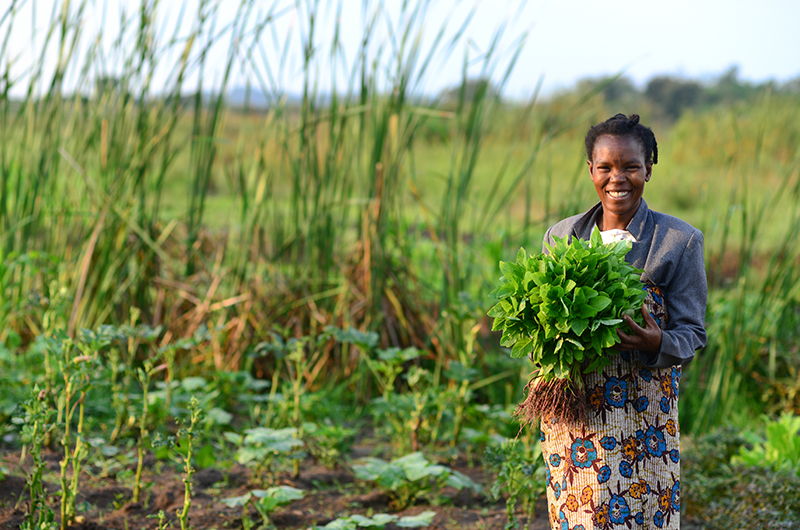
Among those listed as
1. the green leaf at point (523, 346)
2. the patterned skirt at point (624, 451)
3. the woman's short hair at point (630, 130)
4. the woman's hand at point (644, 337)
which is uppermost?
the woman's short hair at point (630, 130)

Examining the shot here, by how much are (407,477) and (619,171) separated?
1140mm

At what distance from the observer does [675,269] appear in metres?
1.33

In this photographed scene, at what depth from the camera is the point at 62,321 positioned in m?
2.74

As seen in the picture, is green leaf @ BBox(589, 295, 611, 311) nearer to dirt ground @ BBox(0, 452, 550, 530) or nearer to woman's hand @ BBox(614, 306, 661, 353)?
woman's hand @ BBox(614, 306, 661, 353)

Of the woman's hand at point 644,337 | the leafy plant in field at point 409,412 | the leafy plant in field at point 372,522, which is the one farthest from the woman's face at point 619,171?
the leafy plant in field at point 409,412

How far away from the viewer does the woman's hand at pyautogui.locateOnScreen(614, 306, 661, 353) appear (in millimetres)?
1236

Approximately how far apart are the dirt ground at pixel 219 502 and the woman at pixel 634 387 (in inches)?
27.0

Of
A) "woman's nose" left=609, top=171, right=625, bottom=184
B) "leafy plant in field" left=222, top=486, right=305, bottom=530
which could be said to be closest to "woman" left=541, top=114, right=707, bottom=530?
"woman's nose" left=609, top=171, right=625, bottom=184

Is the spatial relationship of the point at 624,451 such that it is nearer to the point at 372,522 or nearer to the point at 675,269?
the point at 675,269

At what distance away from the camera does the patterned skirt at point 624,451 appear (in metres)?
1.32

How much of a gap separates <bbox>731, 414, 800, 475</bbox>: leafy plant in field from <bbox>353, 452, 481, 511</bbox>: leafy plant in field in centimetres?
99

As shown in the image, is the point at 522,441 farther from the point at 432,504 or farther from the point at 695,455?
the point at 695,455

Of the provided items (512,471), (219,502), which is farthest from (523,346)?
(219,502)

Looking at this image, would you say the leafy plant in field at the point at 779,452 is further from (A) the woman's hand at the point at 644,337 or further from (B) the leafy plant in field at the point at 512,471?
(A) the woman's hand at the point at 644,337
